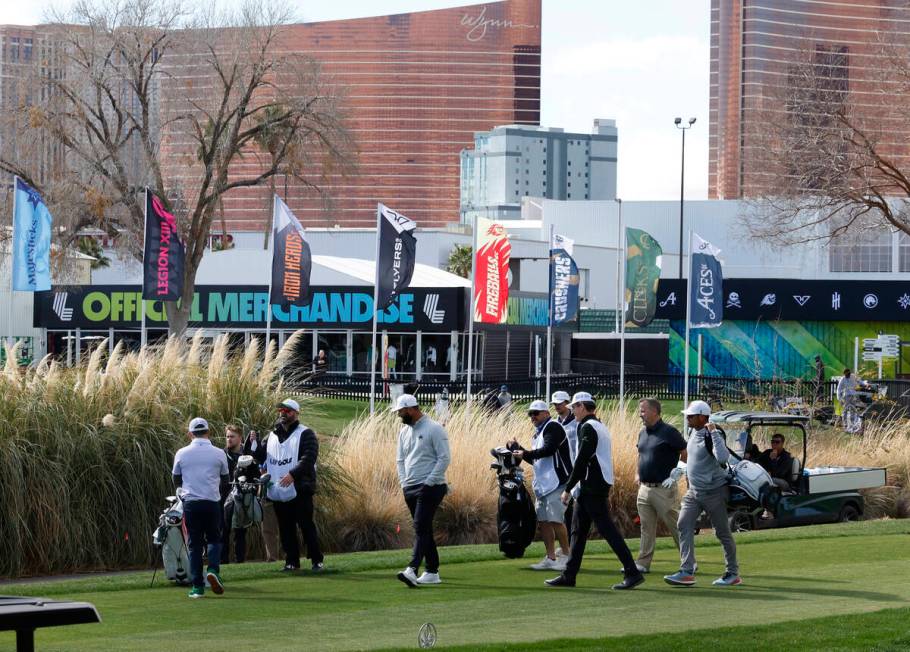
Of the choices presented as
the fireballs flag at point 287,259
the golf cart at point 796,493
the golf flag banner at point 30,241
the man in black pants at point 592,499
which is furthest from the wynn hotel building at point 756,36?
the man in black pants at point 592,499

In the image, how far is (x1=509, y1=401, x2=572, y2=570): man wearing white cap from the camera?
44.5ft

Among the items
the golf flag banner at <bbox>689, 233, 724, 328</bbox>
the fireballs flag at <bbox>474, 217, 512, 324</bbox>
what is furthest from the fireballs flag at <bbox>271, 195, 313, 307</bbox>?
the golf flag banner at <bbox>689, 233, 724, 328</bbox>

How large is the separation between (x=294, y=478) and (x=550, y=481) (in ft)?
8.07

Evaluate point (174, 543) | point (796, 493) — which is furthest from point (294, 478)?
point (796, 493)

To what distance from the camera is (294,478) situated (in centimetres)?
1325

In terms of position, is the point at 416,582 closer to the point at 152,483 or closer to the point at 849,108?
the point at 152,483

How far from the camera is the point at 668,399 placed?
138 ft

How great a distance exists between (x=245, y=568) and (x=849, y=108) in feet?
90.8

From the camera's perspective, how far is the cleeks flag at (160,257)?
2873 centimetres

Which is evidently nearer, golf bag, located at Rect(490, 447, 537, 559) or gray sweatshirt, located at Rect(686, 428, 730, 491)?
gray sweatshirt, located at Rect(686, 428, 730, 491)

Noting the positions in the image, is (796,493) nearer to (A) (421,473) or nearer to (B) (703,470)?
(B) (703,470)

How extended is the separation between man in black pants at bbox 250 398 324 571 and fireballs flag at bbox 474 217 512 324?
14418 mm

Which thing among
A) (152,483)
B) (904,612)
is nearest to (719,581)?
(904,612)

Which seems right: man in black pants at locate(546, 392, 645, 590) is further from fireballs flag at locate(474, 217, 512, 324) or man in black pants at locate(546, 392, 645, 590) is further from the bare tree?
the bare tree
